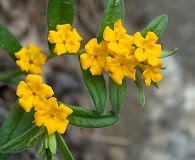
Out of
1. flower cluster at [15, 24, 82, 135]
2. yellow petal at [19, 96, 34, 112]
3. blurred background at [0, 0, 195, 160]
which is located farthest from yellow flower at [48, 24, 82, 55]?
blurred background at [0, 0, 195, 160]

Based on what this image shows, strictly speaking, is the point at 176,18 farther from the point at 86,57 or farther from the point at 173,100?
the point at 86,57

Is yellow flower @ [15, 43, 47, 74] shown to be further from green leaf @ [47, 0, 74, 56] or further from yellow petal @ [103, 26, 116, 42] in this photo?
yellow petal @ [103, 26, 116, 42]

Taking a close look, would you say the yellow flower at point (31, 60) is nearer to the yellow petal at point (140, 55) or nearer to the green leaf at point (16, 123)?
the green leaf at point (16, 123)

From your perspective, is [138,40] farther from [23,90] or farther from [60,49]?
[23,90]

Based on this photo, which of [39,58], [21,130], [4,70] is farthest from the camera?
[4,70]

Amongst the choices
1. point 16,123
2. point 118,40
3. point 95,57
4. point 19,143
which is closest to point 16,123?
point 16,123

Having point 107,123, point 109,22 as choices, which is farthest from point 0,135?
point 109,22

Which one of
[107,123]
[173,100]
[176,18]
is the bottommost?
[173,100]
